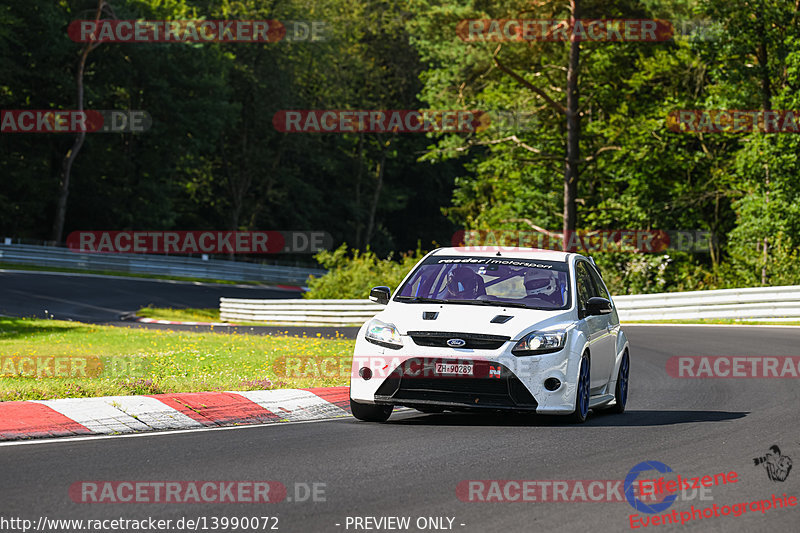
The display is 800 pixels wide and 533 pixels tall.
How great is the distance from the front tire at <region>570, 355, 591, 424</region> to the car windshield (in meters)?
0.64

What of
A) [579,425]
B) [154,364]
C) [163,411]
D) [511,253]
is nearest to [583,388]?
[579,425]

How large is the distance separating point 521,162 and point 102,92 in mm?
29328

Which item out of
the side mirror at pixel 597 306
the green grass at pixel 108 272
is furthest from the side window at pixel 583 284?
the green grass at pixel 108 272

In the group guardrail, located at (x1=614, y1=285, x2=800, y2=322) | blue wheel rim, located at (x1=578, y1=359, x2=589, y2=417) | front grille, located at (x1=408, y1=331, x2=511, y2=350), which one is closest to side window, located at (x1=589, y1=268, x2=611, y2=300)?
blue wheel rim, located at (x1=578, y1=359, x2=589, y2=417)

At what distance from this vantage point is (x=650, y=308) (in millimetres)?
31484

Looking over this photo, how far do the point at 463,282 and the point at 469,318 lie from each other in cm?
134

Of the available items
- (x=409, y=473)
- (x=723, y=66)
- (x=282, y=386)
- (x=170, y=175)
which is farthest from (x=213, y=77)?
(x=409, y=473)

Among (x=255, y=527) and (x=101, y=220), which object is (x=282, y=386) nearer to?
(x=255, y=527)

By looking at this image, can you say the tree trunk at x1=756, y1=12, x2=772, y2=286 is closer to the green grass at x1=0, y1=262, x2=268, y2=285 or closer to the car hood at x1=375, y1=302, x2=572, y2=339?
the car hood at x1=375, y1=302, x2=572, y2=339

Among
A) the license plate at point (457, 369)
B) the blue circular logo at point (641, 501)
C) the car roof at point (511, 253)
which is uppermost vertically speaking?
the car roof at point (511, 253)

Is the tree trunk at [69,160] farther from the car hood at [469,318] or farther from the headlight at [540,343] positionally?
the headlight at [540,343]

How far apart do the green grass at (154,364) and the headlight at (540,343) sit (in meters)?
3.63

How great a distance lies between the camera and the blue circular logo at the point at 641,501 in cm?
656

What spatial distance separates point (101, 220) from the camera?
64375mm
